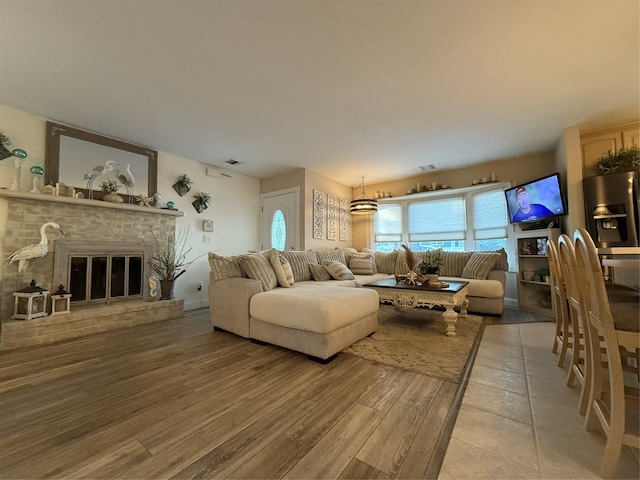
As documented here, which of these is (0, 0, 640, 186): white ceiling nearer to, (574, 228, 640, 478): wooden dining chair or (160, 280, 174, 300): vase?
(574, 228, 640, 478): wooden dining chair

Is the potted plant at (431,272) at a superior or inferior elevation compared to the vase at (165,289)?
superior

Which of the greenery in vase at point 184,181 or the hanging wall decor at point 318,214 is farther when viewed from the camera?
the hanging wall decor at point 318,214

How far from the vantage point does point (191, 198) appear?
14.3 ft

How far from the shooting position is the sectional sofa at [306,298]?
2123 mm

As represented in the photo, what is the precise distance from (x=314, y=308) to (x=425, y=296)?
1.37m

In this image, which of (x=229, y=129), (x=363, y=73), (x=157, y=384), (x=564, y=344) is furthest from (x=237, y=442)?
(x=229, y=129)

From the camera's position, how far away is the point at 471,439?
1.21m

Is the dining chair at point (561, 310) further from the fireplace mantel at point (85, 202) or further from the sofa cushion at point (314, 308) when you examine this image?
the fireplace mantel at point (85, 202)

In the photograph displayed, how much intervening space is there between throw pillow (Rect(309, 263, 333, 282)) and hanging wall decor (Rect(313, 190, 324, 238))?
3.61 feet

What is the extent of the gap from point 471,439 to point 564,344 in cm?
129

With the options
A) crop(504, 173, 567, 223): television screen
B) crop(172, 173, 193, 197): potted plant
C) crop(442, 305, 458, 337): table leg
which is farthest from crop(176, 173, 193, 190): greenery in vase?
crop(504, 173, 567, 223): television screen

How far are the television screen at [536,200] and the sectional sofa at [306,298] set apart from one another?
0.70 meters

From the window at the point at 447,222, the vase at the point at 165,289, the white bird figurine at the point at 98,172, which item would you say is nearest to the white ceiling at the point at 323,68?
the white bird figurine at the point at 98,172

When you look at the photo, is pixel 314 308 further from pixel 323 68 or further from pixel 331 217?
pixel 331 217
